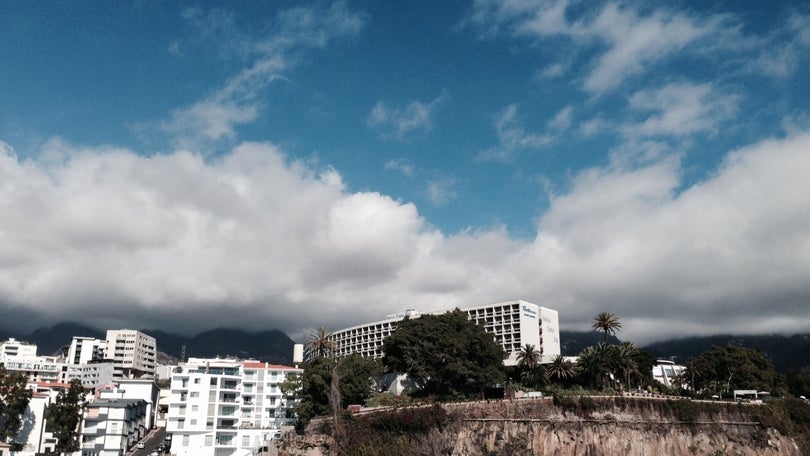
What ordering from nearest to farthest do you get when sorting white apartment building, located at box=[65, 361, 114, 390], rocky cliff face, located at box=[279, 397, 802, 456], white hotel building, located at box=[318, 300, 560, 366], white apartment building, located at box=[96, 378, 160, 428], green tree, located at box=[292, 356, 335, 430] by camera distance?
rocky cliff face, located at box=[279, 397, 802, 456], green tree, located at box=[292, 356, 335, 430], white apartment building, located at box=[96, 378, 160, 428], white hotel building, located at box=[318, 300, 560, 366], white apartment building, located at box=[65, 361, 114, 390]

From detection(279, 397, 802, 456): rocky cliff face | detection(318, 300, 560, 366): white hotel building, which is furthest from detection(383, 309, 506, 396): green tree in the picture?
detection(318, 300, 560, 366): white hotel building

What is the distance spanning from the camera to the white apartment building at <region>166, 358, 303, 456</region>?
97875 millimetres

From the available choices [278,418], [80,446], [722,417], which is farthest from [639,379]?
[80,446]

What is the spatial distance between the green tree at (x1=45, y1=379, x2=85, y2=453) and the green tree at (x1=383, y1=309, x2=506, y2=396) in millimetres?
46726

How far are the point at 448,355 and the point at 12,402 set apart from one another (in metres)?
60.5

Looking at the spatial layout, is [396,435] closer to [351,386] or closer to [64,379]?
[351,386]

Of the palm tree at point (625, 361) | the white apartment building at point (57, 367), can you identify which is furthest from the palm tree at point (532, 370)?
the white apartment building at point (57, 367)

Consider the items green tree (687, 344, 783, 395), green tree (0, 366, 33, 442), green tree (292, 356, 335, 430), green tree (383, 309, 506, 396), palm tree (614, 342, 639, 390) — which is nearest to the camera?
green tree (0, 366, 33, 442)

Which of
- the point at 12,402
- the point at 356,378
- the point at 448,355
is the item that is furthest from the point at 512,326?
the point at 12,402

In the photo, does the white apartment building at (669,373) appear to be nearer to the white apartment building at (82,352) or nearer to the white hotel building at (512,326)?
the white hotel building at (512,326)

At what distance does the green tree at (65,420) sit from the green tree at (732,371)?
333 ft

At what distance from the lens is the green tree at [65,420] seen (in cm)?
8825

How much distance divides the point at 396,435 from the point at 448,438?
6.87m

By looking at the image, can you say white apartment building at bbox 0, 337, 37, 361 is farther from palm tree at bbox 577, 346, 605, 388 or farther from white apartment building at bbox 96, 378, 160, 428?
palm tree at bbox 577, 346, 605, 388
